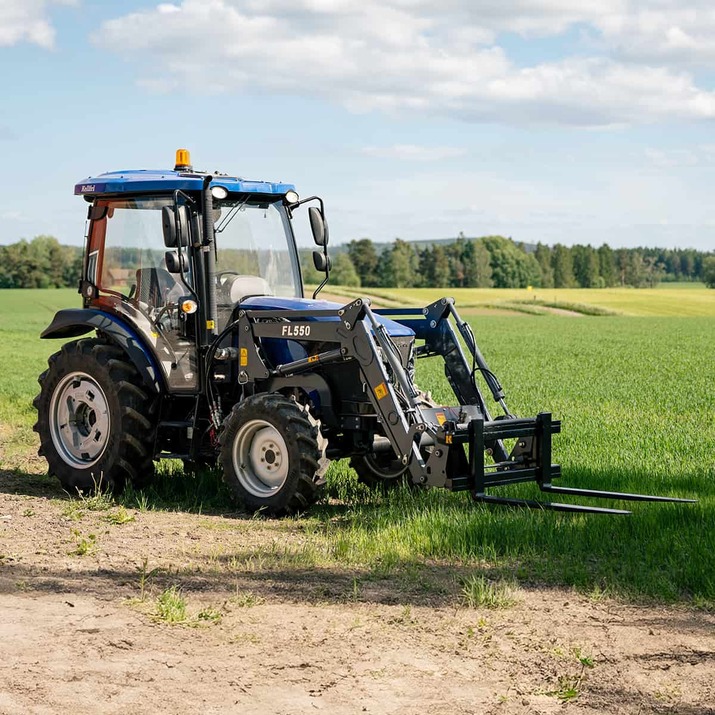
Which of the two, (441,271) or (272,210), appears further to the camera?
(441,271)

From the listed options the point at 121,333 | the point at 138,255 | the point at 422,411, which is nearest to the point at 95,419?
the point at 121,333

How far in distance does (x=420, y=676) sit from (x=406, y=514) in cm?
323

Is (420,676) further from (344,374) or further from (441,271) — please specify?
(441,271)

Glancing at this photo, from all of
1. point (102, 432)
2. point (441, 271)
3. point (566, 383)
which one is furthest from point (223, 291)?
point (441, 271)

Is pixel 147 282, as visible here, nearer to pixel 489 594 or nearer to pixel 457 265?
pixel 489 594

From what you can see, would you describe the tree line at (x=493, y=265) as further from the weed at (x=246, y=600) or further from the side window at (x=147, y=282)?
the weed at (x=246, y=600)

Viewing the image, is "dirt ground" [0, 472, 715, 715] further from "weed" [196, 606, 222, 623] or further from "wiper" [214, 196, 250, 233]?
"wiper" [214, 196, 250, 233]

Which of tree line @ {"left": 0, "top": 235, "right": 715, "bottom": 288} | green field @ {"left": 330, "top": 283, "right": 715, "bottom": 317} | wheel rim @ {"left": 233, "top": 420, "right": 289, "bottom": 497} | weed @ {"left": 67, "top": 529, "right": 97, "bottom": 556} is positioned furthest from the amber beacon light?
tree line @ {"left": 0, "top": 235, "right": 715, "bottom": 288}

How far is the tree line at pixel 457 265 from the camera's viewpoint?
86812 millimetres

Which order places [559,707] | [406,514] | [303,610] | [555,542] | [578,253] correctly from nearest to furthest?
[559,707]
[303,610]
[555,542]
[406,514]
[578,253]

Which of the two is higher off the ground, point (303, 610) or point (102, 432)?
point (102, 432)

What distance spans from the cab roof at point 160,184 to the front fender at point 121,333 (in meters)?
1.08

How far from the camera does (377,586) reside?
681 cm

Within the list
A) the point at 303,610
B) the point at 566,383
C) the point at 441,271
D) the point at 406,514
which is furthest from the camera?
the point at 441,271
